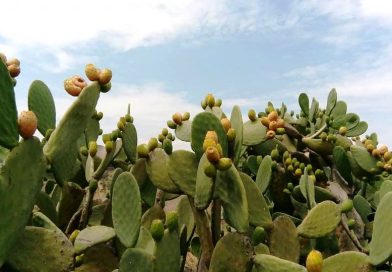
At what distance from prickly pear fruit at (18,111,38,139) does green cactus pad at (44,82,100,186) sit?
15 centimetres

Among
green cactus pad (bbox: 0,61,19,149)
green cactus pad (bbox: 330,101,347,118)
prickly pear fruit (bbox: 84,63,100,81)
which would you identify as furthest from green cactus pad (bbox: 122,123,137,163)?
green cactus pad (bbox: 330,101,347,118)

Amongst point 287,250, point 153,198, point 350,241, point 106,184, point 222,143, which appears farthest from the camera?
point 106,184

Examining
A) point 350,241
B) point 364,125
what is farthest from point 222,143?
point 364,125

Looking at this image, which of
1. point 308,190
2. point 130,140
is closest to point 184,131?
point 130,140

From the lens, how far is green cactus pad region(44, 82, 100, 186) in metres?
1.41

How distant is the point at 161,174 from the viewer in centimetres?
169

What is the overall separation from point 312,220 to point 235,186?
1.40ft

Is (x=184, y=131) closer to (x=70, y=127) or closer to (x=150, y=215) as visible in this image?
(x=150, y=215)

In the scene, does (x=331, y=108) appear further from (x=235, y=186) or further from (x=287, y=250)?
(x=235, y=186)

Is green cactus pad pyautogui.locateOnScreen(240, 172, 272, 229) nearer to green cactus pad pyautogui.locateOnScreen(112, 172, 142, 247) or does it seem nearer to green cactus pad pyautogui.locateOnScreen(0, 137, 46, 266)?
green cactus pad pyautogui.locateOnScreen(112, 172, 142, 247)

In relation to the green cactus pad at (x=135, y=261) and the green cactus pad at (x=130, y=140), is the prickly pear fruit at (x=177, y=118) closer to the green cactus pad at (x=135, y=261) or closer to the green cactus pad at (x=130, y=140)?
the green cactus pad at (x=130, y=140)

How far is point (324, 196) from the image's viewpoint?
2.41m

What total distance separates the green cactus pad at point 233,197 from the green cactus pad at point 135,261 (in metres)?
0.27

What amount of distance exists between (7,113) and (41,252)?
370mm
